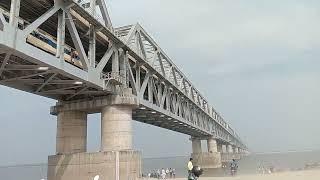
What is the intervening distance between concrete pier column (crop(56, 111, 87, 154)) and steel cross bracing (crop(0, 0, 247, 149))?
2.07 metres

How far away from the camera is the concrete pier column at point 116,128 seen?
A: 37812 millimetres

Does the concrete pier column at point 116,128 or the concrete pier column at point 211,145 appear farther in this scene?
the concrete pier column at point 211,145

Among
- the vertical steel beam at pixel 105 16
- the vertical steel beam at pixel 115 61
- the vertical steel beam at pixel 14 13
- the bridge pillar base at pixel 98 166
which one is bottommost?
the bridge pillar base at pixel 98 166

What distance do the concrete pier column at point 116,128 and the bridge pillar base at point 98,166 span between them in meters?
0.85

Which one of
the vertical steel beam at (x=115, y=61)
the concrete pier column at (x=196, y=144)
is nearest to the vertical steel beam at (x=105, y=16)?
the vertical steel beam at (x=115, y=61)

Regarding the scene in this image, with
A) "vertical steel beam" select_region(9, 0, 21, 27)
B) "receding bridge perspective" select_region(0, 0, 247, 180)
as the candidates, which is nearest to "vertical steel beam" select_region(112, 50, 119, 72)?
"receding bridge perspective" select_region(0, 0, 247, 180)

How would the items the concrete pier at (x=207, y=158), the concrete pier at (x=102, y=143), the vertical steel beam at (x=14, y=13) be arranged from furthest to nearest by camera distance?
the concrete pier at (x=207, y=158) < the concrete pier at (x=102, y=143) < the vertical steel beam at (x=14, y=13)

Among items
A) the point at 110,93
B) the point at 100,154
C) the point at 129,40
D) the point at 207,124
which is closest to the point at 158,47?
the point at 129,40

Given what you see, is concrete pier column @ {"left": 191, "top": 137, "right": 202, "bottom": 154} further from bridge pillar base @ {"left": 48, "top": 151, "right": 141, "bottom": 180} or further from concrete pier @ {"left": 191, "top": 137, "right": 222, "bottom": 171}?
bridge pillar base @ {"left": 48, "top": 151, "right": 141, "bottom": 180}

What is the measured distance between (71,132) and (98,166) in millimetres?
6477

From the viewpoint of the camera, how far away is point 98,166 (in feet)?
121

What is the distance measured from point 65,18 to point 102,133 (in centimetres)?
1406

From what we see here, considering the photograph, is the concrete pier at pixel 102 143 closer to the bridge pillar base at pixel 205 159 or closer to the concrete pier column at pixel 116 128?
the concrete pier column at pixel 116 128

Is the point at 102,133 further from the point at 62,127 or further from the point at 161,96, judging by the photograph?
the point at 161,96
